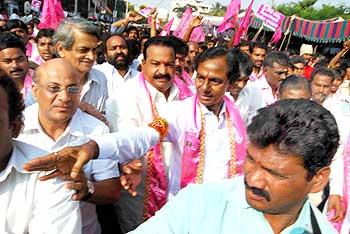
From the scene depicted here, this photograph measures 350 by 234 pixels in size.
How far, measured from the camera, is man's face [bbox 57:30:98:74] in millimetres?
3324

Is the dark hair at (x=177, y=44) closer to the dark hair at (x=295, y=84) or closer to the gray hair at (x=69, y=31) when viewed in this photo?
the gray hair at (x=69, y=31)

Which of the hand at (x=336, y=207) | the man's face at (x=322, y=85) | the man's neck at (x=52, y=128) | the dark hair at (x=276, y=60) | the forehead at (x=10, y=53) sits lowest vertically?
the hand at (x=336, y=207)

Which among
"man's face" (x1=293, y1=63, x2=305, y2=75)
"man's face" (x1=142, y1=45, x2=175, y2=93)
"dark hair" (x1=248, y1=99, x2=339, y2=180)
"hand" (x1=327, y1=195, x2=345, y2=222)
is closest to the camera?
"dark hair" (x1=248, y1=99, x2=339, y2=180)

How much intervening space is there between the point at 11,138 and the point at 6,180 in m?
0.15

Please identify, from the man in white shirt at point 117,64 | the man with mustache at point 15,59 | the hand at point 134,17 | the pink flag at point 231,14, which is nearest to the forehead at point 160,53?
the man with mustache at point 15,59

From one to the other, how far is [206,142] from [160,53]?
816mm

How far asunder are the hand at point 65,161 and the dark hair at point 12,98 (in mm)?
195

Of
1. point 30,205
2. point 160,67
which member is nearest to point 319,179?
point 30,205

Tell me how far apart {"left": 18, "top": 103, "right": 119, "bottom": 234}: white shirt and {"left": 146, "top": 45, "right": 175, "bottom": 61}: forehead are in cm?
96

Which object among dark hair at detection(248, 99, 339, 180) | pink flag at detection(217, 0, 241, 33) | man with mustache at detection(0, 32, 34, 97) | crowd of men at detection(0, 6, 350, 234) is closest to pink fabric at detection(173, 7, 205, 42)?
pink flag at detection(217, 0, 241, 33)

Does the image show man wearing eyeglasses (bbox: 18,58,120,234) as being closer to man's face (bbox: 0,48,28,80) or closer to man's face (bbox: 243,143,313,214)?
man's face (bbox: 243,143,313,214)

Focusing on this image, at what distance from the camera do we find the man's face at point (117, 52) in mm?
4827

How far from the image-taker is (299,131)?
1391mm

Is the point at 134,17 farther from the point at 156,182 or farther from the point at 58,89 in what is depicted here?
the point at 58,89
